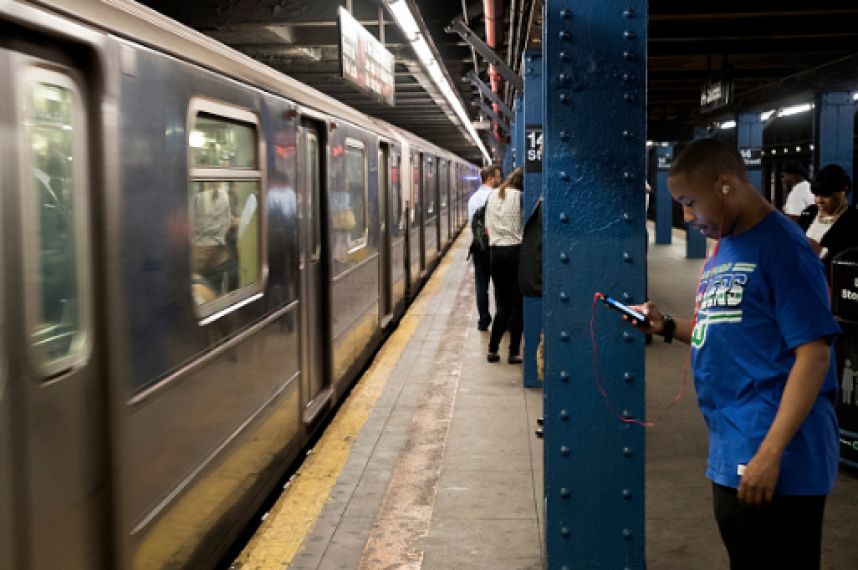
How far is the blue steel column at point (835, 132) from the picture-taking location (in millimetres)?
12445

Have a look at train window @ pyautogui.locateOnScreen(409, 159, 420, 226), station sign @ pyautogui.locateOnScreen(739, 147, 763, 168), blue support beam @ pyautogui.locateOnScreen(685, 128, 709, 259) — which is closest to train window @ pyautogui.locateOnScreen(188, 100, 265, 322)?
train window @ pyautogui.locateOnScreen(409, 159, 420, 226)

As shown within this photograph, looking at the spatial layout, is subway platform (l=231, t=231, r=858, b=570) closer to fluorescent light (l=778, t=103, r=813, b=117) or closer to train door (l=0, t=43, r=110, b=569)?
train door (l=0, t=43, r=110, b=569)

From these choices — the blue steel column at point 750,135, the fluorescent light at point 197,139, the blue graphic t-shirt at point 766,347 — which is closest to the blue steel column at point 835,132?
the blue steel column at point 750,135

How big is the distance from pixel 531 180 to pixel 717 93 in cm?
481

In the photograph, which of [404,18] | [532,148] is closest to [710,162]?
[532,148]

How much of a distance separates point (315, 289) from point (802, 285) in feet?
14.8

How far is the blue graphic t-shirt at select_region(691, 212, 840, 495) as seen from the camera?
8.04 feet

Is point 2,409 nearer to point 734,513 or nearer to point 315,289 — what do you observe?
point 734,513

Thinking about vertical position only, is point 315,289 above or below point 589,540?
above

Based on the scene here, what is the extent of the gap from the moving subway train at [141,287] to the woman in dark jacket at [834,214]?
10.1 feet

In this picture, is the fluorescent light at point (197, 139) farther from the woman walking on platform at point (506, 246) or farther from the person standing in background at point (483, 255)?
the person standing in background at point (483, 255)

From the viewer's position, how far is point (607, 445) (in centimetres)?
369

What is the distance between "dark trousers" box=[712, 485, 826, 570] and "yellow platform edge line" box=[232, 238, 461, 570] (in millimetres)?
2382

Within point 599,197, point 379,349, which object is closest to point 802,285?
point 599,197
